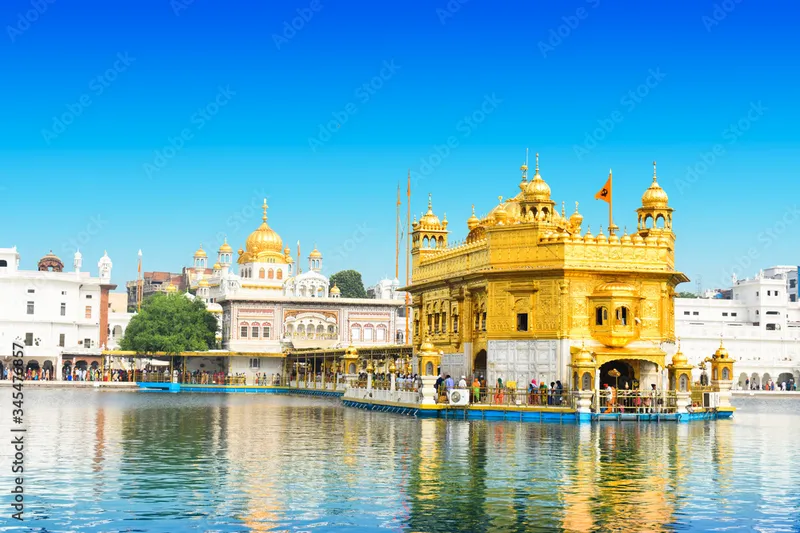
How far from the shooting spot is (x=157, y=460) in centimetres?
2089

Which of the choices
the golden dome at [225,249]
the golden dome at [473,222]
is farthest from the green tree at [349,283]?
the golden dome at [473,222]

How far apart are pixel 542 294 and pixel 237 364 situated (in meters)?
44.4

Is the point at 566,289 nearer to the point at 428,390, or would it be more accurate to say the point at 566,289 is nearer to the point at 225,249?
the point at 428,390

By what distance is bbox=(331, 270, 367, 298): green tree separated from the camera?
12450cm

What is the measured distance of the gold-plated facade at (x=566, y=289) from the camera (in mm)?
37500

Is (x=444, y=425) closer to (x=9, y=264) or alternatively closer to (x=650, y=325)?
(x=650, y=325)

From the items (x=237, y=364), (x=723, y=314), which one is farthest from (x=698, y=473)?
(x=723, y=314)

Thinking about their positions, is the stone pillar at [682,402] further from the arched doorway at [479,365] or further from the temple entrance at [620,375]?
the arched doorway at [479,365]

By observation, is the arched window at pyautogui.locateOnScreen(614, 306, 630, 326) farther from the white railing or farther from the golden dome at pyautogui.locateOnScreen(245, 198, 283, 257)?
the golden dome at pyautogui.locateOnScreen(245, 198, 283, 257)

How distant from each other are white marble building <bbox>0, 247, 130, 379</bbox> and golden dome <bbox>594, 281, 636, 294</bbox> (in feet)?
186

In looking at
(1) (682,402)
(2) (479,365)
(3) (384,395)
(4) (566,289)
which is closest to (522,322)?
(4) (566,289)

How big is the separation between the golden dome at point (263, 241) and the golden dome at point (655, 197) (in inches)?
2117

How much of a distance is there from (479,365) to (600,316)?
22.7 feet

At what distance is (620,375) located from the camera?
Answer: 39.7 meters
